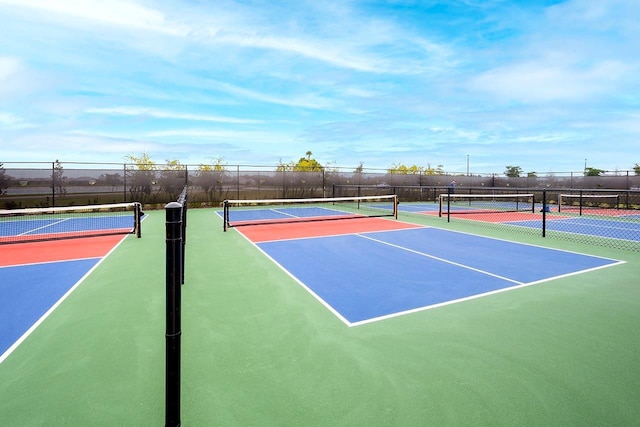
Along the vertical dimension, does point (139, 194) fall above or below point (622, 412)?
above

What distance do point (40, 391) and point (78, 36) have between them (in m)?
13.8

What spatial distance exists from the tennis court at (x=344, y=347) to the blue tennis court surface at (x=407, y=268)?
2.0 inches

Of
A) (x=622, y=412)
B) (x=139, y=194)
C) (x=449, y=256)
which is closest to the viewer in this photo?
(x=622, y=412)

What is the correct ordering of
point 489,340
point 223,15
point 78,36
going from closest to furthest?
1. point 489,340
2. point 78,36
3. point 223,15

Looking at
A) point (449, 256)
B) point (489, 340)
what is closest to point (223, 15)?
point (449, 256)

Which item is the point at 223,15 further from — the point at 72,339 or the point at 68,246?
the point at 72,339

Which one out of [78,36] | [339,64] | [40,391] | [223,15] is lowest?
[40,391]

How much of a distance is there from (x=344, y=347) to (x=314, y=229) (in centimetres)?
826

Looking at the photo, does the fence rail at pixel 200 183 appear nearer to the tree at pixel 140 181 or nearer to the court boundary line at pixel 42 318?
the tree at pixel 140 181

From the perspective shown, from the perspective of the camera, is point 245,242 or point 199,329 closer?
point 199,329

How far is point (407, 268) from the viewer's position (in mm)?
6242

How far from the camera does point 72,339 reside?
3.38m

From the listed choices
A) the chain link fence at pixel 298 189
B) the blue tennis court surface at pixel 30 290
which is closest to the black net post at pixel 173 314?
the blue tennis court surface at pixel 30 290

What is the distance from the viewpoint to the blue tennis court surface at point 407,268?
180 inches
